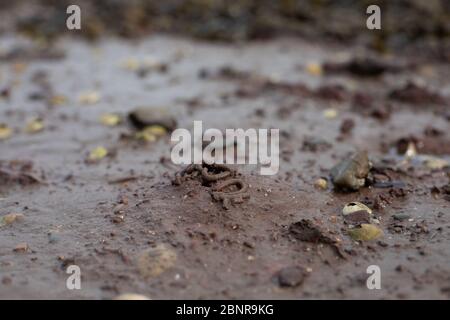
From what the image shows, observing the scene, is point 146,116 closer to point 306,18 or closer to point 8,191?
point 8,191

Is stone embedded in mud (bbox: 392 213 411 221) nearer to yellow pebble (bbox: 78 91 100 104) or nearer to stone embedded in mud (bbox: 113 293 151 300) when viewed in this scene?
stone embedded in mud (bbox: 113 293 151 300)

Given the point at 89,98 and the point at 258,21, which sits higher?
the point at 258,21

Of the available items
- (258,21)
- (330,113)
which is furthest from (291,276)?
(258,21)

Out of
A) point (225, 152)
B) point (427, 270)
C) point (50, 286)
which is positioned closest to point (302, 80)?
point (225, 152)

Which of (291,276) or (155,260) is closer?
(291,276)

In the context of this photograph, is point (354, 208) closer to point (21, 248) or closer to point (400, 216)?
point (400, 216)

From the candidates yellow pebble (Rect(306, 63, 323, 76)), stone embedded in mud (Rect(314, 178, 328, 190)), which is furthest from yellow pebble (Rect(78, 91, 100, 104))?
stone embedded in mud (Rect(314, 178, 328, 190))

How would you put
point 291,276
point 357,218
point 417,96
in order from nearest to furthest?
point 291,276
point 357,218
point 417,96
